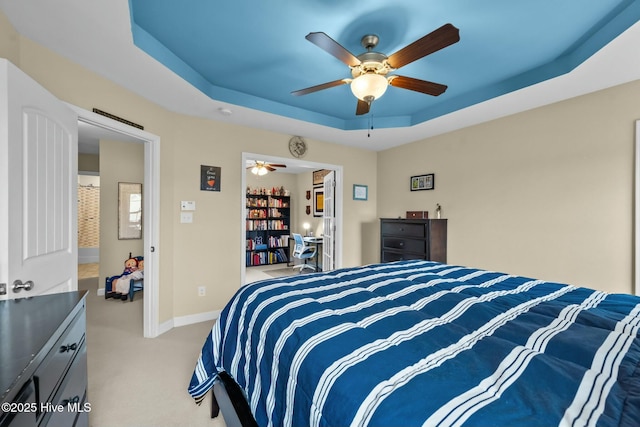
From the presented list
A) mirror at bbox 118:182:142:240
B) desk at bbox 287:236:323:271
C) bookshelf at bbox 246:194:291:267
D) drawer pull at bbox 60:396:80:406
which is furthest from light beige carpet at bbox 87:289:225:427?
bookshelf at bbox 246:194:291:267

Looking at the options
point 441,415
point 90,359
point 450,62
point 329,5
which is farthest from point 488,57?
point 90,359

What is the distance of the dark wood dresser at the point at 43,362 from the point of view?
67 centimetres

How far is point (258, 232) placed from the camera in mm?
7035

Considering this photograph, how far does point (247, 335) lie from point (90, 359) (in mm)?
2043

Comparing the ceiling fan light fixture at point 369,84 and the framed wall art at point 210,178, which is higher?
the ceiling fan light fixture at point 369,84

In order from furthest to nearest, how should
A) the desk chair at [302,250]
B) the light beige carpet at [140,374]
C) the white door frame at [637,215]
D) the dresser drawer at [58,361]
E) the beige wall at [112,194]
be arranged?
the desk chair at [302,250], the beige wall at [112,194], the white door frame at [637,215], the light beige carpet at [140,374], the dresser drawer at [58,361]

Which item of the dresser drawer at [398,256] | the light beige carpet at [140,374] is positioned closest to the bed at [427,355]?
the light beige carpet at [140,374]

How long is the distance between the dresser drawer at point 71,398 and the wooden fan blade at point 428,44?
2.30 metres

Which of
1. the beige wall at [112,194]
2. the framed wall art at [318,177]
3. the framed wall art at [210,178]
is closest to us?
the framed wall art at [210,178]

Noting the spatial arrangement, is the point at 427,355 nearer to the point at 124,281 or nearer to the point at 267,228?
the point at 124,281

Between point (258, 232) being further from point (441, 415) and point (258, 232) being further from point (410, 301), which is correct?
point (441, 415)

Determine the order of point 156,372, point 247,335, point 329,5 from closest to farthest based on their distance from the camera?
point 247,335
point 329,5
point 156,372

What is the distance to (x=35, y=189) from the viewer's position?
1.54 m

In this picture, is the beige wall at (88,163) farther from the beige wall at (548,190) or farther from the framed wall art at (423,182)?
the beige wall at (548,190)
